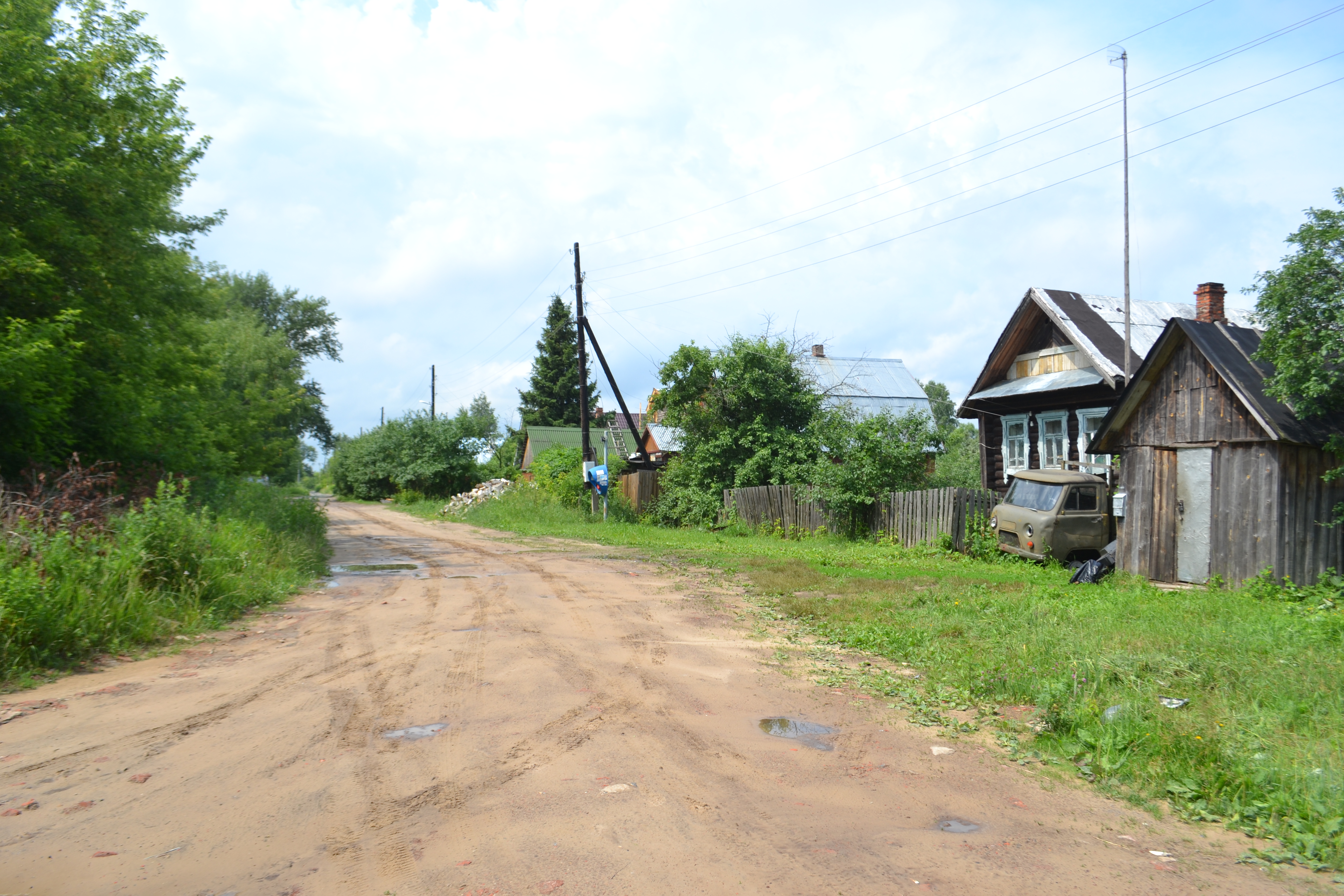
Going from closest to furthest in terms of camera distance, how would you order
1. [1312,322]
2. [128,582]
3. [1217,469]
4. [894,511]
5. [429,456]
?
[128,582], [1312,322], [1217,469], [894,511], [429,456]

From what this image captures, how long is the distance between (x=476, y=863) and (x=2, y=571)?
6512mm

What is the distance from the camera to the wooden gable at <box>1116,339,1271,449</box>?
1174 cm

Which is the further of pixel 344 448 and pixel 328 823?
pixel 344 448

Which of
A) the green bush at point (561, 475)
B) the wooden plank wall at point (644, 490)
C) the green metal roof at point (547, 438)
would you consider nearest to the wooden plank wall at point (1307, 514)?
the wooden plank wall at point (644, 490)

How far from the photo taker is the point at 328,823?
4.17 m

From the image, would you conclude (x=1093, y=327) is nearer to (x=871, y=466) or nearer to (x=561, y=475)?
(x=871, y=466)

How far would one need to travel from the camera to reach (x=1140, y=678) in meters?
6.34

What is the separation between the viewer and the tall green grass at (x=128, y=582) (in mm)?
7266

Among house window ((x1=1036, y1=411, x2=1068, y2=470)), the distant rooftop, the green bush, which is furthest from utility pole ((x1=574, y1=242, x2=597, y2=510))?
house window ((x1=1036, y1=411, x2=1068, y2=470))

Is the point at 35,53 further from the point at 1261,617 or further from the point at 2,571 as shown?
the point at 1261,617

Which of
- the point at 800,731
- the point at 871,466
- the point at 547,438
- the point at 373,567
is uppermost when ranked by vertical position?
the point at 547,438

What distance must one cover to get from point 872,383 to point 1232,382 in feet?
76.1

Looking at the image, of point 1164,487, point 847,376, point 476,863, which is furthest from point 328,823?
point 847,376

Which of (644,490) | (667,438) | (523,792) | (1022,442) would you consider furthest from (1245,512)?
(667,438)
